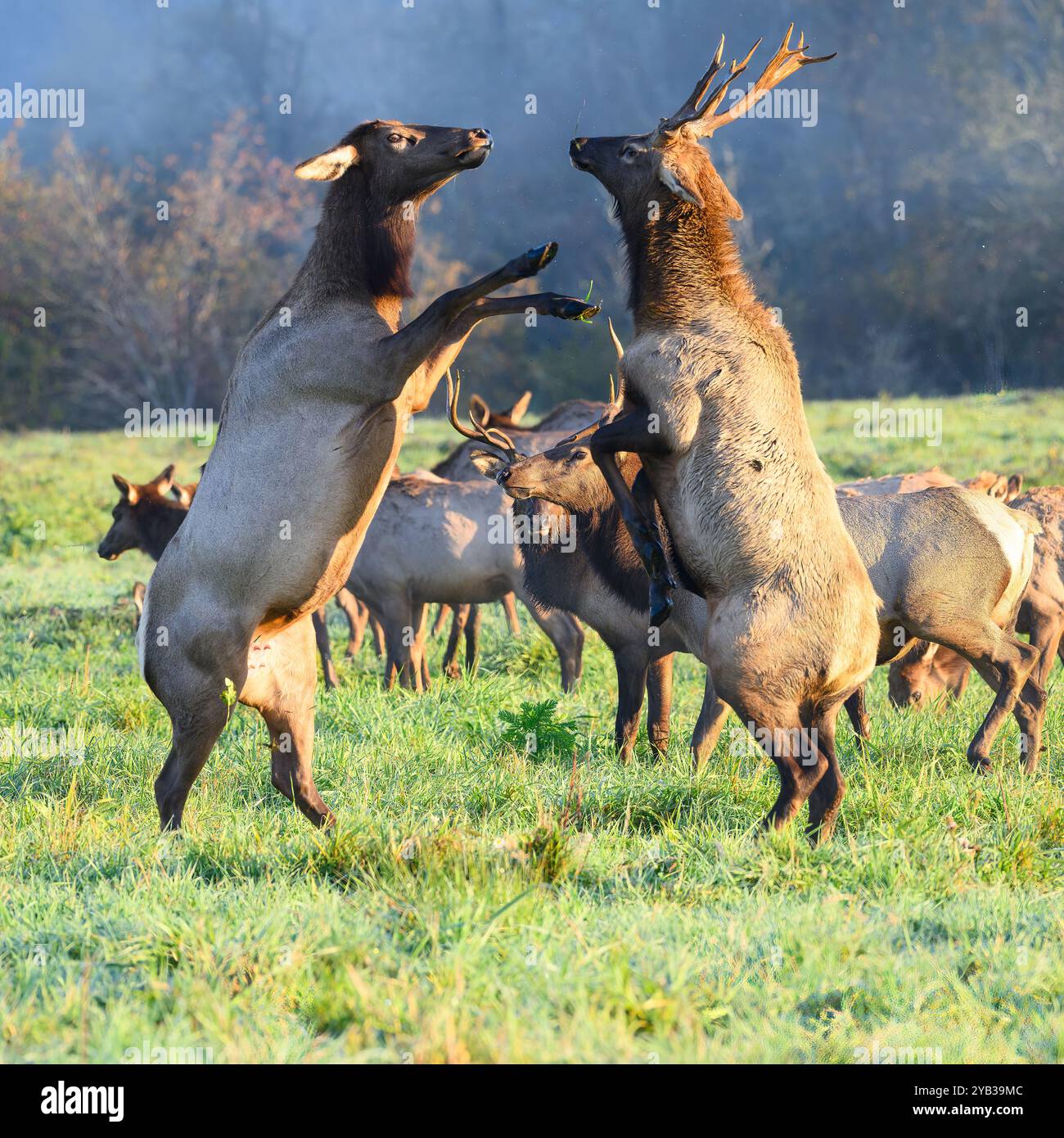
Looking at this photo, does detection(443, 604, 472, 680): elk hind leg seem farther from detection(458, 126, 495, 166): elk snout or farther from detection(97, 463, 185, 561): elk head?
detection(458, 126, 495, 166): elk snout

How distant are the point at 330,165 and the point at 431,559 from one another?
5671 millimetres

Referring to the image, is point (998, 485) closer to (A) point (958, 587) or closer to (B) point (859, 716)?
(A) point (958, 587)

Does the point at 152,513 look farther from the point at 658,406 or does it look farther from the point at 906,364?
the point at 906,364

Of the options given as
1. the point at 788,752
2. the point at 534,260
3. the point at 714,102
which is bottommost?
the point at 788,752

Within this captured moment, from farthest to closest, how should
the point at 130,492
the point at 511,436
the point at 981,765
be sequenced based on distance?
the point at 130,492, the point at 511,436, the point at 981,765

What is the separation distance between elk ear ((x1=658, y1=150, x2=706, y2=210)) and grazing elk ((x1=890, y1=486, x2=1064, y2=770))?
363cm

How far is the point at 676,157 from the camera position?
5898mm

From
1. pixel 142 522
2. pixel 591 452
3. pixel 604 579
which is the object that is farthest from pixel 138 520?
pixel 591 452

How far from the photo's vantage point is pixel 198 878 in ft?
17.0

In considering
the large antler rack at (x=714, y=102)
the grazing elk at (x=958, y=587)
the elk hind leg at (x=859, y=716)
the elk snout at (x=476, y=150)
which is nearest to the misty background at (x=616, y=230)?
the grazing elk at (x=958, y=587)

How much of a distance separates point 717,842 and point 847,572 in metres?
1.28

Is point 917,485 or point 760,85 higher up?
point 760,85

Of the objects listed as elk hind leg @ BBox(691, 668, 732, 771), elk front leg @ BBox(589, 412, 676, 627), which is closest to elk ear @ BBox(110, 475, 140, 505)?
elk hind leg @ BBox(691, 668, 732, 771)

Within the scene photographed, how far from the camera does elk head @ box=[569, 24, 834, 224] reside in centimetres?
585
